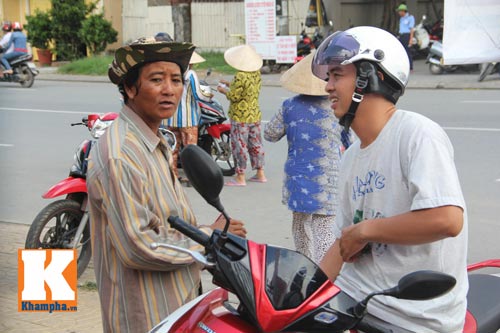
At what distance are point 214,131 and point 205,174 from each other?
7705 mm

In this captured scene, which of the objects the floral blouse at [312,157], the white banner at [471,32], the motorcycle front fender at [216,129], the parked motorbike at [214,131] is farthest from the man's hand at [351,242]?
the motorcycle front fender at [216,129]

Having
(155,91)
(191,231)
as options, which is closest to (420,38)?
(155,91)

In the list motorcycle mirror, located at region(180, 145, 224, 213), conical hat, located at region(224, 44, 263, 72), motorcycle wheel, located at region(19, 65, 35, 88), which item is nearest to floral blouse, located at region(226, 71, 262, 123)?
conical hat, located at region(224, 44, 263, 72)

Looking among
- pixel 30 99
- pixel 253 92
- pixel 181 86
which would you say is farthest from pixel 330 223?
pixel 30 99

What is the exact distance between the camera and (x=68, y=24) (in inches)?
1081

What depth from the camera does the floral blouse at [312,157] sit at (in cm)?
538

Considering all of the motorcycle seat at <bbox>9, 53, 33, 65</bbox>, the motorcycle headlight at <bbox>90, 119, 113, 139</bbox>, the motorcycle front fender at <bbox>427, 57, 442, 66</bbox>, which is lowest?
the motorcycle front fender at <bbox>427, 57, 442, 66</bbox>

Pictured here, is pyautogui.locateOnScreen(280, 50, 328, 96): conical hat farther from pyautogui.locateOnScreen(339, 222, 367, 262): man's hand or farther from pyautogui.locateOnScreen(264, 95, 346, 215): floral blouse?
pyautogui.locateOnScreen(339, 222, 367, 262): man's hand

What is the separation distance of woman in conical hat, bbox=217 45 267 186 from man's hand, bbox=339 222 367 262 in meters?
6.69

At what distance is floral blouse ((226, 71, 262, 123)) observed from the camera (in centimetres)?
934

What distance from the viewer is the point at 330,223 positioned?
17.8 feet

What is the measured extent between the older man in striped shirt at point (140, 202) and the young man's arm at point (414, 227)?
1.37 ft

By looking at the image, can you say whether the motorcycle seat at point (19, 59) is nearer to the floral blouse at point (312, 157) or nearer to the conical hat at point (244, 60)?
the conical hat at point (244, 60)

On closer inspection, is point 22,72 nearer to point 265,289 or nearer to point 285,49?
point 285,49
